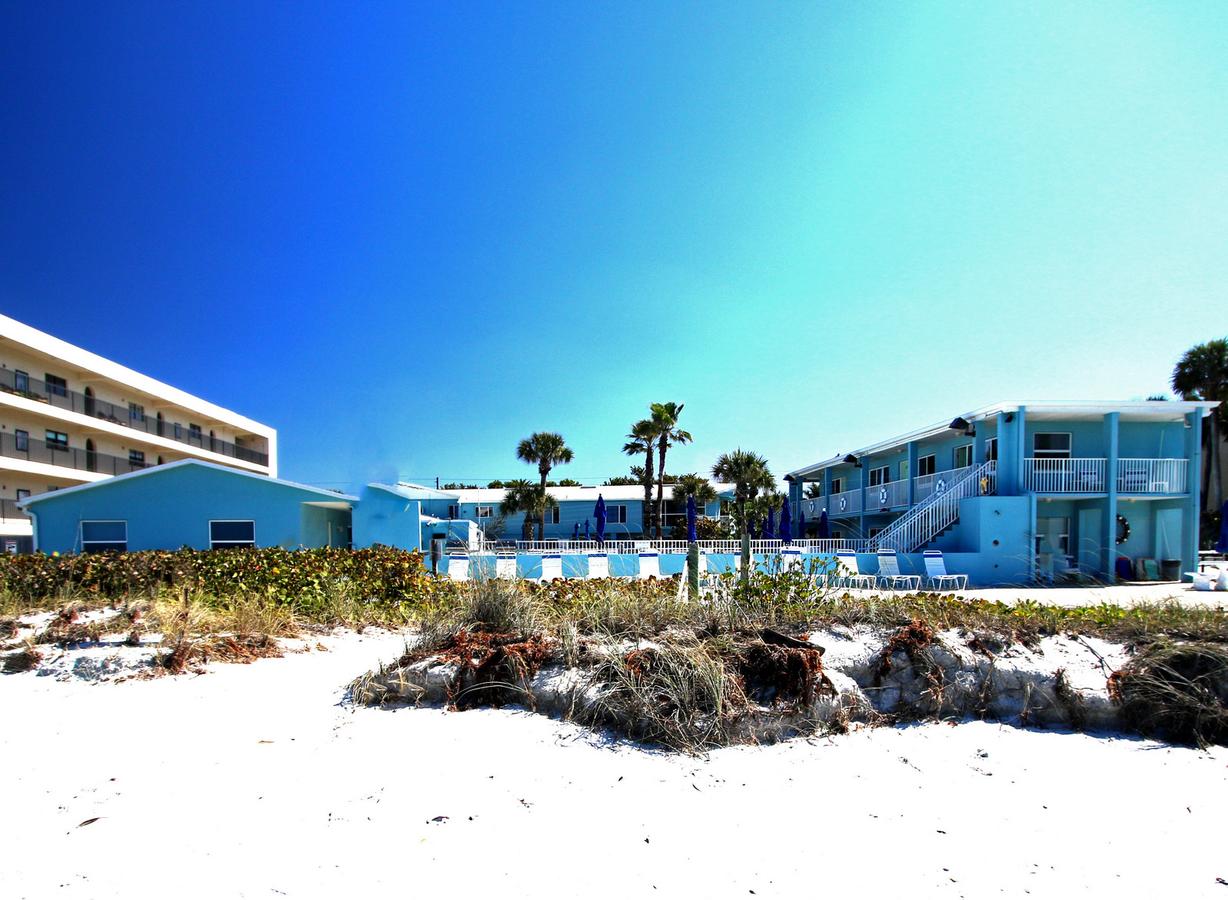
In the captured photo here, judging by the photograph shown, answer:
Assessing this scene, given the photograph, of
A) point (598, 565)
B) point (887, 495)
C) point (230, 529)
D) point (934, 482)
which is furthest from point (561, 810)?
point (887, 495)

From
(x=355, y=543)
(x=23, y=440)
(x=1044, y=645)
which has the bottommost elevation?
(x=355, y=543)

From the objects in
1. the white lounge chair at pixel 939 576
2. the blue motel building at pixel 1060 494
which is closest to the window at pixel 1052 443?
the blue motel building at pixel 1060 494

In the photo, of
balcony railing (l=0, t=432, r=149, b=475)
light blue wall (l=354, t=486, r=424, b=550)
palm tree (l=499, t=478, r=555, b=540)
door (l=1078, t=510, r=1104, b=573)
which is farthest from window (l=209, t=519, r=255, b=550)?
door (l=1078, t=510, r=1104, b=573)

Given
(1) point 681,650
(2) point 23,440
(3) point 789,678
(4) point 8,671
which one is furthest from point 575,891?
(2) point 23,440

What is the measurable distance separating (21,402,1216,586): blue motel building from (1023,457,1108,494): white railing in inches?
1.8

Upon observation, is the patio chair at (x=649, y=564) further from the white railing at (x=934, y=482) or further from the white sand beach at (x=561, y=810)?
the white sand beach at (x=561, y=810)

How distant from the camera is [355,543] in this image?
17594 mm

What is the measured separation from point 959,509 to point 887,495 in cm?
524

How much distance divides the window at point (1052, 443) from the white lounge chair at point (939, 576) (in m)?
6.18

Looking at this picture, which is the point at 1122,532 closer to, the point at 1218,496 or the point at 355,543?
Result: the point at 1218,496

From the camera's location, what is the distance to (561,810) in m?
3.19

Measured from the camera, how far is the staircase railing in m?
19.5

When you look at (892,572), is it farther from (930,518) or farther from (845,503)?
(845,503)

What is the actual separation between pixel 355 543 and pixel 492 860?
16.6 meters
